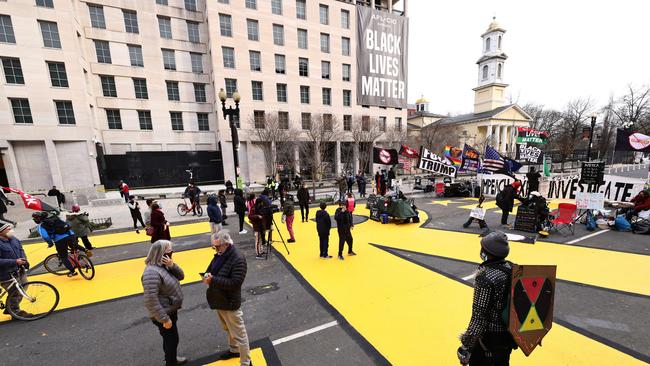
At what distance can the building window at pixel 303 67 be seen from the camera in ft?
108

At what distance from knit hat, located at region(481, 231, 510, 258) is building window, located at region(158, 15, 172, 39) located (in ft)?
124

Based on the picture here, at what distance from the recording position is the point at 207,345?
4.23m

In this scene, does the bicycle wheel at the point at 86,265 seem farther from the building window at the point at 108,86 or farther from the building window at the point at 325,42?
the building window at the point at 325,42

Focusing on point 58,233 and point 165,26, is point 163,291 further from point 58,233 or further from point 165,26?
point 165,26

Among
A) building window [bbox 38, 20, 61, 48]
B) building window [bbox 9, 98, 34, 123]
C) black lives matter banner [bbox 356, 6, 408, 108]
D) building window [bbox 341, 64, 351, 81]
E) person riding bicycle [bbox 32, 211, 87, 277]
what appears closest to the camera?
person riding bicycle [bbox 32, 211, 87, 277]

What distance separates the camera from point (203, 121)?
32.2 m

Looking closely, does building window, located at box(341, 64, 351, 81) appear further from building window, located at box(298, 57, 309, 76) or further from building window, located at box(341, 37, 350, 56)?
building window, located at box(298, 57, 309, 76)

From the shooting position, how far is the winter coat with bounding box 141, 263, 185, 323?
3.14 m

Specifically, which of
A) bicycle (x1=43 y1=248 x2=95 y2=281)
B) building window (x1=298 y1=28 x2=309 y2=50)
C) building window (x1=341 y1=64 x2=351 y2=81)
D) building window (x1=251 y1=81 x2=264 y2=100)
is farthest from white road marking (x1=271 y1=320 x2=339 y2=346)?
building window (x1=341 y1=64 x2=351 y2=81)

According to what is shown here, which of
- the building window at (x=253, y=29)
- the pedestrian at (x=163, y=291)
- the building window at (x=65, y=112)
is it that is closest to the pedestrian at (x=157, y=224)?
the pedestrian at (x=163, y=291)

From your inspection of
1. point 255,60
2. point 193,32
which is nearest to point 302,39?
point 255,60

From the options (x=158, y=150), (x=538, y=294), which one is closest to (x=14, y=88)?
(x=158, y=150)

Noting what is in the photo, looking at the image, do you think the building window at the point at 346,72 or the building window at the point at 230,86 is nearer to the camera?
the building window at the point at 230,86

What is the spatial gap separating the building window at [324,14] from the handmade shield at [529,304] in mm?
38117
